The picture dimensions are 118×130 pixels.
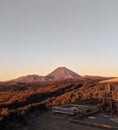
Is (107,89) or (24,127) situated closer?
(24,127)

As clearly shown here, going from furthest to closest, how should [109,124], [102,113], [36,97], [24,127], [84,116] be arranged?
[36,97] < [102,113] < [84,116] < [24,127] < [109,124]

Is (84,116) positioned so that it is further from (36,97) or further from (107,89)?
(36,97)

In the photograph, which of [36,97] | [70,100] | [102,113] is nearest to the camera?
[102,113]

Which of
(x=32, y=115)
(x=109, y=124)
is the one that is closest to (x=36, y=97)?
(x=32, y=115)

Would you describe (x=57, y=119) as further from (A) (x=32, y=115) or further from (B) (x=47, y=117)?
(A) (x=32, y=115)

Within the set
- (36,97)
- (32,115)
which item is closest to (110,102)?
(32,115)

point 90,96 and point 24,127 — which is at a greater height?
point 90,96
